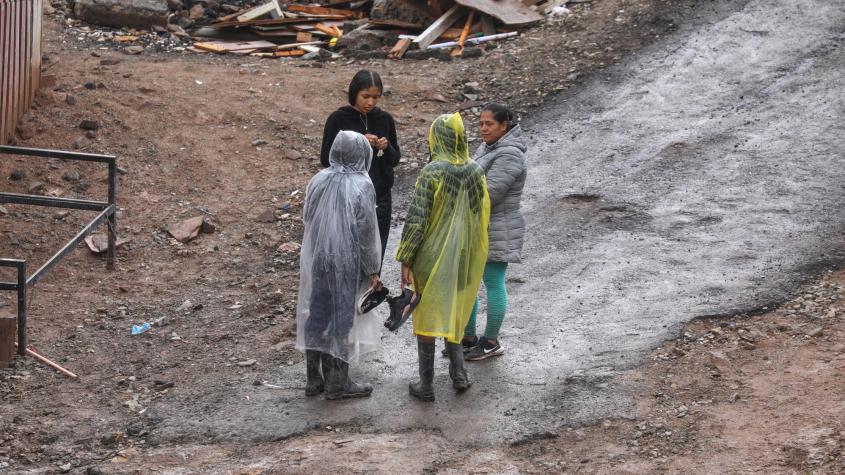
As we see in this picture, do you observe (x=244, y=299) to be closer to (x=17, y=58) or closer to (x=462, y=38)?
(x=17, y=58)

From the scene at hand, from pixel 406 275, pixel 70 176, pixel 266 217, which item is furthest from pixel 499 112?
pixel 70 176

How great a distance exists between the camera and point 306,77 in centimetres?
1239

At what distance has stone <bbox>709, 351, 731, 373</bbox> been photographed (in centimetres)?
664

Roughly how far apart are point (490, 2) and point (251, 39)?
11.2 ft

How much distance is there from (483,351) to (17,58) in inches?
250

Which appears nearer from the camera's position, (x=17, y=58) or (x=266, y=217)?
(x=266, y=217)

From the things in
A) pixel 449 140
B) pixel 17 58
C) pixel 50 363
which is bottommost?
pixel 50 363

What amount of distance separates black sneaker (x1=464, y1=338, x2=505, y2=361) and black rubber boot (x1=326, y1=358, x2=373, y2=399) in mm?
784

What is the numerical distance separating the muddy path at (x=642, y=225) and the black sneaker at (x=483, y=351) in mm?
70

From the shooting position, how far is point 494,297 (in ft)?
22.4

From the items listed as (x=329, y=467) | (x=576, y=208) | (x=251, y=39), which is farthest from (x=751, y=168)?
(x=251, y=39)

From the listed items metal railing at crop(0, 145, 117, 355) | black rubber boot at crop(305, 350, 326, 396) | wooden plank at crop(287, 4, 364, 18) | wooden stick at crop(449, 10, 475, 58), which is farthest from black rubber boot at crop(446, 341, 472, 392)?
wooden plank at crop(287, 4, 364, 18)

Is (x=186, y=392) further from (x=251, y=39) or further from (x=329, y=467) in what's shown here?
(x=251, y=39)

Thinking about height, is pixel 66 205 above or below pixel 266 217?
above
